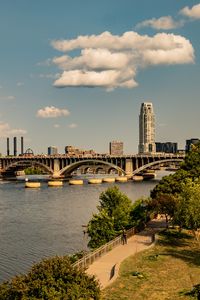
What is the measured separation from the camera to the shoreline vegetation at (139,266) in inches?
877

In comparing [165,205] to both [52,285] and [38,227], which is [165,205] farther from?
[52,285]

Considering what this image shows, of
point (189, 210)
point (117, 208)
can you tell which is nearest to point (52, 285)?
point (189, 210)

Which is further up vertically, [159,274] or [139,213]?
[139,213]

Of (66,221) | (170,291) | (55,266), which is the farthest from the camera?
(66,221)

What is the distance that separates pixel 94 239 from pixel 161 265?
1518 cm

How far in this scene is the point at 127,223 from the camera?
203 feet

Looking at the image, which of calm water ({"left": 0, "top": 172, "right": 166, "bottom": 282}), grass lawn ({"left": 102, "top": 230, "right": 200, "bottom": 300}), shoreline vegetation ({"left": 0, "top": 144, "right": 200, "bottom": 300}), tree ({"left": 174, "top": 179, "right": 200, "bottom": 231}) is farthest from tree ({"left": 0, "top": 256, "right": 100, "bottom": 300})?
tree ({"left": 174, "top": 179, "right": 200, "bottom": 231})

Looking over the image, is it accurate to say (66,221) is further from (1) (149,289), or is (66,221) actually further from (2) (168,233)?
(1) (149,289)

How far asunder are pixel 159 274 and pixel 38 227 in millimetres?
46593

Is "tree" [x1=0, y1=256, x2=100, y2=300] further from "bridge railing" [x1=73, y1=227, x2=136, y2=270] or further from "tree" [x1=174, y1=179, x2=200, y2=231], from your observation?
"tree" [x1=174, y1=179, x2=200, y2=231]

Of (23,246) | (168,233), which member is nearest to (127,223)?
(168,233)

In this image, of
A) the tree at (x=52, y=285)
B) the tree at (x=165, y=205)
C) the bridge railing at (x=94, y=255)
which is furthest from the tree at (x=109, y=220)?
the tree at (x=52, y=285)

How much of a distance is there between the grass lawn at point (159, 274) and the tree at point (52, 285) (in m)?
8.23

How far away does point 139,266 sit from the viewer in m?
40.0
